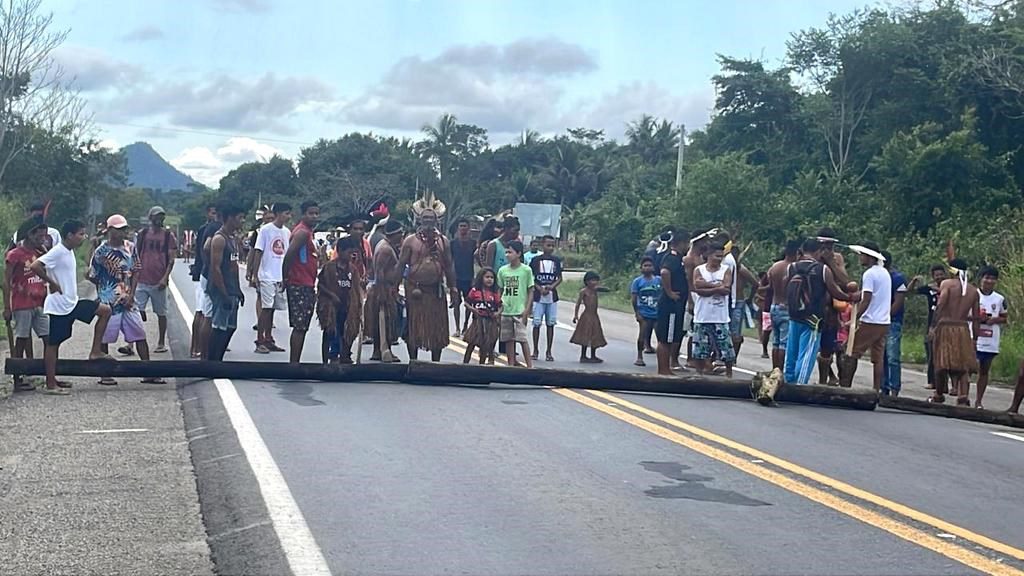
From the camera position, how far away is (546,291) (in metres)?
17.7

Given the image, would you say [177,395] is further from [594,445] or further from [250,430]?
[594,445]

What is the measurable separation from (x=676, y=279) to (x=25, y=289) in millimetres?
7433

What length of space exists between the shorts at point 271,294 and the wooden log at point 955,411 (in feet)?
24.4

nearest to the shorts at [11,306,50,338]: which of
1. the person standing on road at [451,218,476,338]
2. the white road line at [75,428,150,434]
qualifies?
the white road line at [75,428,150,434]

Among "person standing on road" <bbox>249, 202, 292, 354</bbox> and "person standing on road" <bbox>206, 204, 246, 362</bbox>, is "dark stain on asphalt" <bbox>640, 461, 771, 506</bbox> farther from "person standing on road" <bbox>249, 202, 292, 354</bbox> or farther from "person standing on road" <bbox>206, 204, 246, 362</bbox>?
"person standing on road" <bbox>249, 202, 292, 354</bbox>

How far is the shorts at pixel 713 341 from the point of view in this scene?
49.1 ft

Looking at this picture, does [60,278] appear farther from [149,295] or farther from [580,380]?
[580,380]

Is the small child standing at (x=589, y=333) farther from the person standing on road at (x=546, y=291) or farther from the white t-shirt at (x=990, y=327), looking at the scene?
the white t-shirt at (x=990, y=327)

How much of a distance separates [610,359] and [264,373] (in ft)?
20.2

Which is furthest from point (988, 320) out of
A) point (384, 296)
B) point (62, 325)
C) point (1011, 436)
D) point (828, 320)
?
point (62, 325)

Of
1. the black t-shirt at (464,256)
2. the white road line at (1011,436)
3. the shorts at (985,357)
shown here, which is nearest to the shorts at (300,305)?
the black t-shirt at (464,256)

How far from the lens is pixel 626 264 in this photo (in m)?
45.7

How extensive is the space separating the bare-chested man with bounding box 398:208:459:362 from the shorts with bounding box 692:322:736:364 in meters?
2.95

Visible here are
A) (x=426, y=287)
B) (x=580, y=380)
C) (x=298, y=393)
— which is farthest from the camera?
(x=426, y=287)
